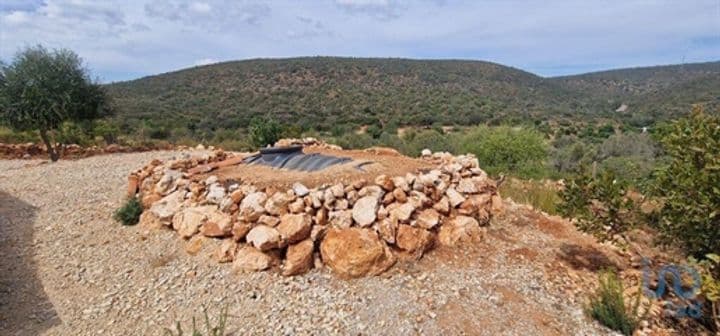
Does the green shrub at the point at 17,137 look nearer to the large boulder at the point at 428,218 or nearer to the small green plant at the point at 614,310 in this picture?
the large boulder at the point at 428,218

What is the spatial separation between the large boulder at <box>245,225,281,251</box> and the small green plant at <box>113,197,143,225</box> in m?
2.42

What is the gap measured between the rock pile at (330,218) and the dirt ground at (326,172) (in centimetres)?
29

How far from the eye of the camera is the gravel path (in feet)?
12.4

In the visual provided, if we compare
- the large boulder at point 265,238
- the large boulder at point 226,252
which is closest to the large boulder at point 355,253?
the large boulder at point 265,238

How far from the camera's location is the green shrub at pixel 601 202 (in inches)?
170

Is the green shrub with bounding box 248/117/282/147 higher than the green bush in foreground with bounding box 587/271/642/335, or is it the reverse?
the green shrub with bounding box 248/117/282/147

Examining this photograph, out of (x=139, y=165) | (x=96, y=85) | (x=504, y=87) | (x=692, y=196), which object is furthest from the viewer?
(x=504, y=87)

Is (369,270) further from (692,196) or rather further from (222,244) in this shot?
(692,196)

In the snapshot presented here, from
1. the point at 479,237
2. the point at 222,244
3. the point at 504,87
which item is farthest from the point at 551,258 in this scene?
the point at 504,87

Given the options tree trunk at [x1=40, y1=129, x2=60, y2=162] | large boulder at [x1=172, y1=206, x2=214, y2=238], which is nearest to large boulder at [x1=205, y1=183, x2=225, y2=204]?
large boulder at [x1=172, y1=206, x2=214, y2=238]

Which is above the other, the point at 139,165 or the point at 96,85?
the point at 96,85

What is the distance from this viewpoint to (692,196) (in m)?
3.70

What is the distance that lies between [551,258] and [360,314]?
2.72 metres

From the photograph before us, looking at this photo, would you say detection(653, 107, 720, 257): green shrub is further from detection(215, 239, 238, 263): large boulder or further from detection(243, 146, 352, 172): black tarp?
detection(215, 239, 238, 263): large boulder
